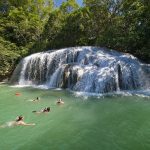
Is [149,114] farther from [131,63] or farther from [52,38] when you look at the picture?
[52,38]

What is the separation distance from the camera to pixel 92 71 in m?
22.1

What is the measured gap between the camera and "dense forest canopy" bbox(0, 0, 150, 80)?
87.7 feet

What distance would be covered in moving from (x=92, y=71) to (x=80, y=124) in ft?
31.0

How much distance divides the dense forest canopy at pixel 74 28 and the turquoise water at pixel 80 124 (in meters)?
9.62

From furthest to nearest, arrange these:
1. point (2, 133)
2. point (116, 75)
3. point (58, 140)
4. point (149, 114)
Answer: point (116, 75)
point (149, 114)
point (2, 133)
point (58, 140)

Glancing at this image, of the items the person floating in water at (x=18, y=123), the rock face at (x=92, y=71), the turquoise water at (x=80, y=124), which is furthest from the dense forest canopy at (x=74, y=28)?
the person floating in water at (x=18, y=123)

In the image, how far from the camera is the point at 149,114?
47.8 feet

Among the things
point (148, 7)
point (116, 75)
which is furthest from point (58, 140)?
point (148, 7)

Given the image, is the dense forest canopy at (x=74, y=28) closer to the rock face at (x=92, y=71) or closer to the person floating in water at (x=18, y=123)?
the rock face at (x=92, y=71)

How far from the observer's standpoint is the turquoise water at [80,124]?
1070 cm

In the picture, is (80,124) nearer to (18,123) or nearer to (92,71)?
(18,123)

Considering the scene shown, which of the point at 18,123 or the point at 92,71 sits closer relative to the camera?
the point at 18,123

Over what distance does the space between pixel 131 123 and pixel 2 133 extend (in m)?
5.91

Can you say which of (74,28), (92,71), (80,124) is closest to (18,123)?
(80,124)
